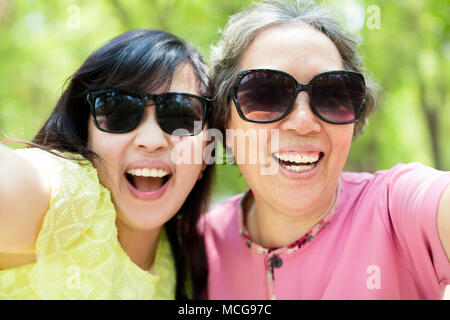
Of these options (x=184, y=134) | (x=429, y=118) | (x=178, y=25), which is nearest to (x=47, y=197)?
(x=184, y=134)

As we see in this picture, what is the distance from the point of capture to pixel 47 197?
1643 mm

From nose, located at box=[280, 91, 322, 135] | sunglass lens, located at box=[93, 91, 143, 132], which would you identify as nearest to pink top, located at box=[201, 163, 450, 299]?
nose, located at box=[280, 91, 322, 135]

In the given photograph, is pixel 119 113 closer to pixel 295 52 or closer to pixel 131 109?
pixel 131 109

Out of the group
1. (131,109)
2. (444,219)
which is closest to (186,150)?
(131,109)

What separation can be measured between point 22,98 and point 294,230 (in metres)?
Result: 7.97

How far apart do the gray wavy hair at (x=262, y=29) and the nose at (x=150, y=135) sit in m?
0.46

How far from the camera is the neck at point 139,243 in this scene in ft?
7.83

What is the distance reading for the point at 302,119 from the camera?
7.25 feet

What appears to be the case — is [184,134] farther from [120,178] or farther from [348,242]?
[348,242]

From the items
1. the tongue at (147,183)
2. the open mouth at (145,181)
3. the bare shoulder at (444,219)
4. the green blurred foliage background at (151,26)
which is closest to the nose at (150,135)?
the open mouth at (145,181)

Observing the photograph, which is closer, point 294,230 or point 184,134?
point 184,134

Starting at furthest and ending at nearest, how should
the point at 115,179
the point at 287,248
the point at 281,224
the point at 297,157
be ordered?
the point at 281,224 → the point at 287,248 → the point at 297,157 → the point at 115,179

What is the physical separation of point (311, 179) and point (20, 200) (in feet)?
4.87

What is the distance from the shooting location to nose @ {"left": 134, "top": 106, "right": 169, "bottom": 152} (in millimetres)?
2186
